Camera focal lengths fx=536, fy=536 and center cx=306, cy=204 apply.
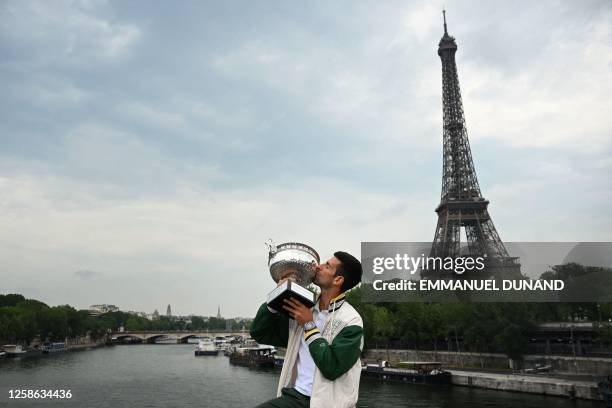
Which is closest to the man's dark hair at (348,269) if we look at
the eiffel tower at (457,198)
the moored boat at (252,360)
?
the eiffel tower at (457,198)

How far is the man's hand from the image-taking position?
9.86ft

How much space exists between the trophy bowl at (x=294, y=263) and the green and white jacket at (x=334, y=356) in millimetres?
244

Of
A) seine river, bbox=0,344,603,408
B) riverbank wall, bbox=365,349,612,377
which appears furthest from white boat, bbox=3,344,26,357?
riverbank wall, bbox=365,349,612,377

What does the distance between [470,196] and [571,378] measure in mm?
31884

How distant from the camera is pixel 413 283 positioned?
2378 inches

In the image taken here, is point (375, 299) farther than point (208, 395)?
Yes

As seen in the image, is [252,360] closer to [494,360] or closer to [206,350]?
[206,350]

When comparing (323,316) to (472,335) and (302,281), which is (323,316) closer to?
(302,281)

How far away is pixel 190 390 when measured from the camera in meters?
35.1

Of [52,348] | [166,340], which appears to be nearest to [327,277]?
[52,348]

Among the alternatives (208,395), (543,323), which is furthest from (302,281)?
(543,323)

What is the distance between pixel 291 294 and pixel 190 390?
34970 millimetres

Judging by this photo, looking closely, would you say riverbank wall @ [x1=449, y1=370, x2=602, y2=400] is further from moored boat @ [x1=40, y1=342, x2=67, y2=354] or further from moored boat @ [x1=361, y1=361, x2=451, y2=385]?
moored boat @ [x1=40, y1=342, x2=67, y2=354]

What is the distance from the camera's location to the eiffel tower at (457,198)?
55.7 meters
